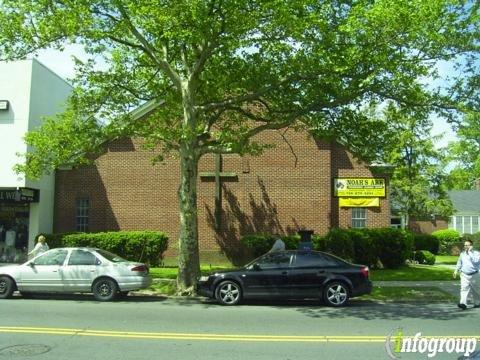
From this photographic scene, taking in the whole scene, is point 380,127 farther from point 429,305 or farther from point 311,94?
point 429,305

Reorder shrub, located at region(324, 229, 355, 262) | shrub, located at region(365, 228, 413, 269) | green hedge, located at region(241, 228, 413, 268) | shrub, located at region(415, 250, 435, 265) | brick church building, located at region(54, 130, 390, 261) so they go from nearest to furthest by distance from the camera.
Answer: shrub, located at region(324, 229, 355, 262) → green hedge, located at region(241, 228, 413, 268) → shrub, located at region(365, 228, 413, 269) → brick church building, located at region(54, 130, 390, 261) → shrub, located at region(415, 250, 435, 265)

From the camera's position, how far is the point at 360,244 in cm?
2194

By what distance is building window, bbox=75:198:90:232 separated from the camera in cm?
2531

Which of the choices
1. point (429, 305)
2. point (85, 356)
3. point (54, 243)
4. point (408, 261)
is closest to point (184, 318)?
point (85, 356)

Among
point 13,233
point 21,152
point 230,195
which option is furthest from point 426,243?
point 21,152

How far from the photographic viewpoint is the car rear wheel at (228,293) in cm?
1382

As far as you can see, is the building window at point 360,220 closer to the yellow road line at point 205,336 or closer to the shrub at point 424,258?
the shrub at point 424,258

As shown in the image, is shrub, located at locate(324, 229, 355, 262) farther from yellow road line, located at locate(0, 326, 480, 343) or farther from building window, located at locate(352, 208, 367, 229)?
yellow road line, located at locate(0, 326, 480, 343)

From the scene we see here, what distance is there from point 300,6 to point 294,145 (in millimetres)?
12001

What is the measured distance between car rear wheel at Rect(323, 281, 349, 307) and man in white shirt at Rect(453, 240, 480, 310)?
9.00 ft

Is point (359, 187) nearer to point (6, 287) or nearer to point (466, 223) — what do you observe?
point (6, 287)

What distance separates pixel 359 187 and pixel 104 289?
44.5ft

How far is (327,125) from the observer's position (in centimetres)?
1728

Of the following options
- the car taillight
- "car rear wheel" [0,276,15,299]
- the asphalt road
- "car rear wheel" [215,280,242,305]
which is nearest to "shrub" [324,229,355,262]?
the asphalt road
